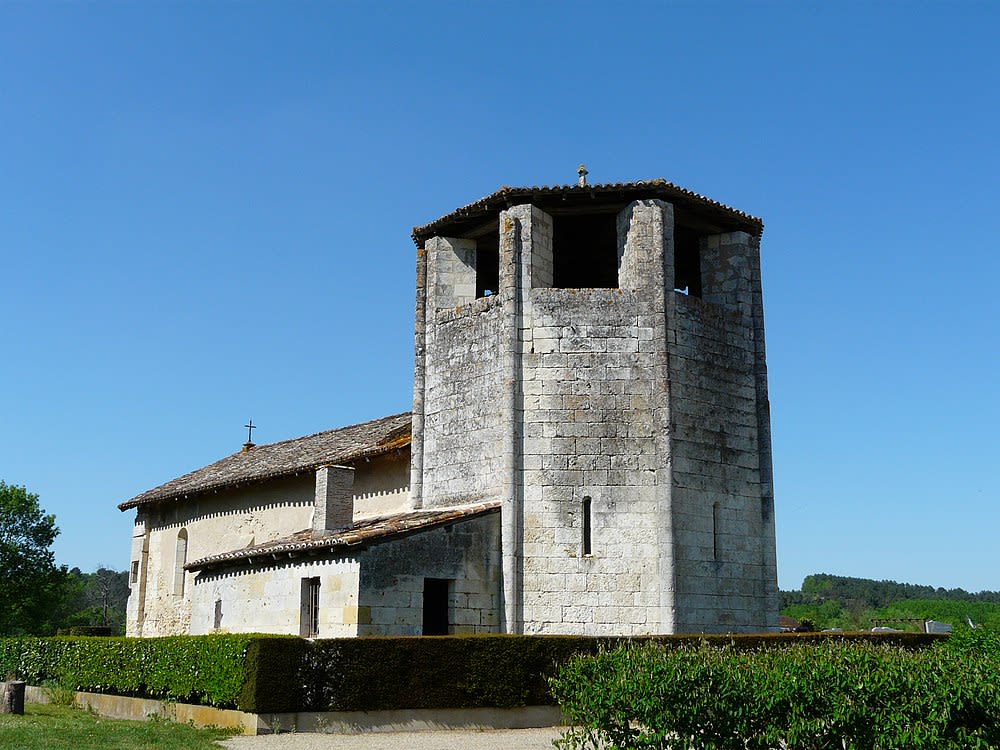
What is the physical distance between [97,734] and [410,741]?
409 cm

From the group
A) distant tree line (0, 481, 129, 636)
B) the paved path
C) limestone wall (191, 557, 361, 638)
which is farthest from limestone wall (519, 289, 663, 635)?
distant tree line (0, 481, 129, 636)

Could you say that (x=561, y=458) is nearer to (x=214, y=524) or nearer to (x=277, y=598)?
(x=277, y=598)

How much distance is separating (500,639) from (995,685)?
744 centimetres

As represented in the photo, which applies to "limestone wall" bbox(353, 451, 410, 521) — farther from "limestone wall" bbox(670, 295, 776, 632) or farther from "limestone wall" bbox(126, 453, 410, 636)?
"limestone wall" bbox(670, 295, 776, 632)

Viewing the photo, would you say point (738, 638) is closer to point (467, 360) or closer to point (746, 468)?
point (746, 468)

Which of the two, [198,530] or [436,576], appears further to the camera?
[198,530]

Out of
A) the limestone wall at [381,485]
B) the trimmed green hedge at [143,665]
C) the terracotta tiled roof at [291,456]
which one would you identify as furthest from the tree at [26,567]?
the limestone wall at [381,485]

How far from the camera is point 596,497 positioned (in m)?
17.3

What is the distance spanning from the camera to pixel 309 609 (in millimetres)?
17438

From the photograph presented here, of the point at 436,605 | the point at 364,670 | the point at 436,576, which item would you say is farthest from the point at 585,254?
the point at 364,670

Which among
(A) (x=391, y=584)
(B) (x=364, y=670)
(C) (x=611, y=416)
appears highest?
(C) (x=611, y=416)

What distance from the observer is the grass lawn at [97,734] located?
11.7m

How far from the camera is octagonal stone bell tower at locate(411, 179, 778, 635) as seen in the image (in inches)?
672

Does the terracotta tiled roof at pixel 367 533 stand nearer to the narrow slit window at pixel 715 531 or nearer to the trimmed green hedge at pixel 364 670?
the trimmed green hedge at pixel 364 670
